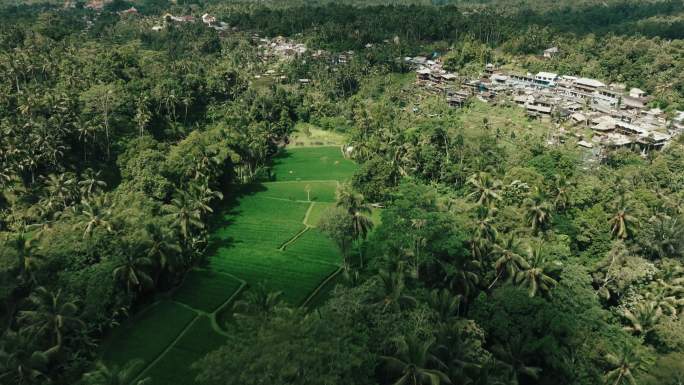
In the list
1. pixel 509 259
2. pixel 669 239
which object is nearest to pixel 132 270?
pixel 509 259

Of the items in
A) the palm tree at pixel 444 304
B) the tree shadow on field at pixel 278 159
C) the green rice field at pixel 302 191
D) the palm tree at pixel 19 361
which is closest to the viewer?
the palm tree at pixel 19 361

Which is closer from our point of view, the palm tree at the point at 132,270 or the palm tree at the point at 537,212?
the palm tree at the point at 132,270

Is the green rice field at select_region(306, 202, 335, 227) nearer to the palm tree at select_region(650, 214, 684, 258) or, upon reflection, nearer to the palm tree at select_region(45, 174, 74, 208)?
the palm tree at select_region(45, 174, 74, 208)

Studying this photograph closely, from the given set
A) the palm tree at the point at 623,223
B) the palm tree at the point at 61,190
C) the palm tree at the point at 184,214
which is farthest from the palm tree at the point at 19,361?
the palm tree at the point at 623,223

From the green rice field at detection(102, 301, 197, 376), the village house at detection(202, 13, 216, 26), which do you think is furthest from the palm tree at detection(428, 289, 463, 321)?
the village house at detection(202, 13, 216, 26)

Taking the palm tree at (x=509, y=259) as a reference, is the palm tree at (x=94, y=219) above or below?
above

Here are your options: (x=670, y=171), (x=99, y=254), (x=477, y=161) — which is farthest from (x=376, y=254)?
(x=670, y=171)

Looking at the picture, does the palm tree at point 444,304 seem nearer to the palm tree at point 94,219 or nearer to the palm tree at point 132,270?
the palm tree at point 132,270
